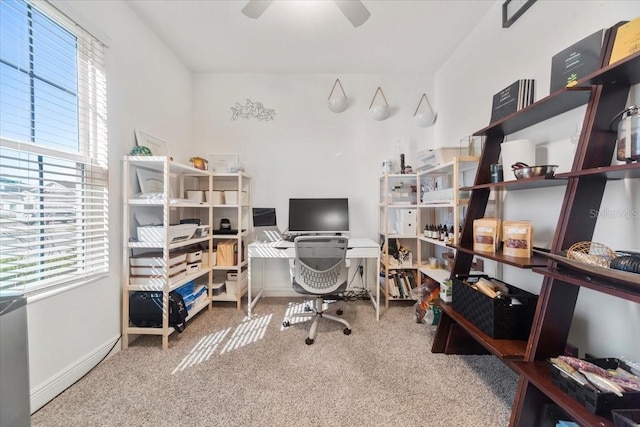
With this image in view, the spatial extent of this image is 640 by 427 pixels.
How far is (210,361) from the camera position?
176 cm

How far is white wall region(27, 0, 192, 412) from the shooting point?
4.59 feet

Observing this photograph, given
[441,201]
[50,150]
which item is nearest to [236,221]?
[50,150]

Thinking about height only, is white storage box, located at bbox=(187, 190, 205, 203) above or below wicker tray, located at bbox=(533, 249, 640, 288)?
above

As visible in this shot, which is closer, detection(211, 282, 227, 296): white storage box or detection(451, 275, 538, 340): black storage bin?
detection(451, 275, 538, 340): black storage bin

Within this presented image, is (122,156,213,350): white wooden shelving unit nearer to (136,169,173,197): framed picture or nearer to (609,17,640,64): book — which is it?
(136,169,173,197): framed picture

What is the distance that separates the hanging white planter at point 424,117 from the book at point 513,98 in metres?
1.03

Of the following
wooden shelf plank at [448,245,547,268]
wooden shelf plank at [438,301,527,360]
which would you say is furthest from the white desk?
wooden shelf plank at [448,245,547,268]

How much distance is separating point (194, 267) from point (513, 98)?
294cm

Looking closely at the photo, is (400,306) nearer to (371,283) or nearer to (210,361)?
(371,283)

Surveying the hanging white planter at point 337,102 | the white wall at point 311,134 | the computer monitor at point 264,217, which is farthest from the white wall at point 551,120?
the computer monitor at point 264,217

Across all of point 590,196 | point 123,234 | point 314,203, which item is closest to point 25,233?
point 123,234

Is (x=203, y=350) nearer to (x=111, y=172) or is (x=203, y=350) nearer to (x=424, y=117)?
(x=111, y=172)

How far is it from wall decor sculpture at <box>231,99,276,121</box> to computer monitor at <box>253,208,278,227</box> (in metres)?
1.11

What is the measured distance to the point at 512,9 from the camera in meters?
1.79
